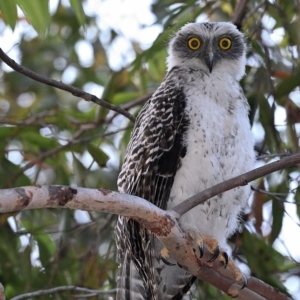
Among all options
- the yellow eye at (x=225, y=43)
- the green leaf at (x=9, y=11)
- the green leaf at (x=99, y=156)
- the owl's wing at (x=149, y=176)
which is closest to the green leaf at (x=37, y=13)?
the green leaf at (x=9, y=11)

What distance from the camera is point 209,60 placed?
3.66 m

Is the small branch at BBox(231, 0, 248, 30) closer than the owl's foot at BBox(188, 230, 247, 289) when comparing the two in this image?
No

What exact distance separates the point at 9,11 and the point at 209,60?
1195mm

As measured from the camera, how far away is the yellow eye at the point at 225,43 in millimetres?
3926

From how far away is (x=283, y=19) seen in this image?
4.19 meters

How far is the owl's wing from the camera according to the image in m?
3.23

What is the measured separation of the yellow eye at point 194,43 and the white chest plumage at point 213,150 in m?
0.36

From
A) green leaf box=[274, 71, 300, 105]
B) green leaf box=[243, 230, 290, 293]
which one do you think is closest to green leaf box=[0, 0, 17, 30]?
green leaf box=[274, 71, 300, 105]

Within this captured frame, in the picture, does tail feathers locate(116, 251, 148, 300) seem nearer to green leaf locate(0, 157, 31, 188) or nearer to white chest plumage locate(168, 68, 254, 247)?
white chest plumage locate(168, 68, 254, 247)

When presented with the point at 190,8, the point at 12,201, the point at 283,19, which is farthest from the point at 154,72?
the point at 12,201

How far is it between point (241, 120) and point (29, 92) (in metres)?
3.49

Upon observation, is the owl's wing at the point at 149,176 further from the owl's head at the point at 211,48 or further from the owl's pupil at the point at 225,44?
the owl's pupil at the point at 225,44

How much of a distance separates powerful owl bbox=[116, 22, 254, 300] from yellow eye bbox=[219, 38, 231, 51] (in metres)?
0.26

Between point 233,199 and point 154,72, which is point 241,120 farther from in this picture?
point 154,72
